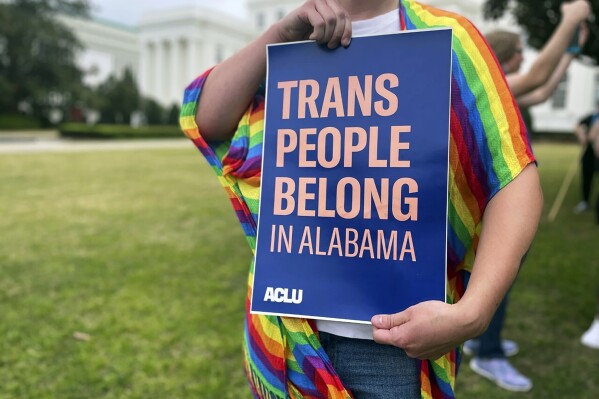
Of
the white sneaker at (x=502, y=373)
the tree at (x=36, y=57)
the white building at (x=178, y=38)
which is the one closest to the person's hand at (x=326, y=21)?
the white sneaker at (x=502, y=373)

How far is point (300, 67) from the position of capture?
3.45 feet

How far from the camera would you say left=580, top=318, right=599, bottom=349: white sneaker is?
3332 mm

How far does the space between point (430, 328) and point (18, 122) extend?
38.6m

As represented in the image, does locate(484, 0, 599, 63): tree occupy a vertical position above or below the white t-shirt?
above

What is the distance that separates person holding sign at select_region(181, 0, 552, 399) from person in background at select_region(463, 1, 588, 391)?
1.32 metres

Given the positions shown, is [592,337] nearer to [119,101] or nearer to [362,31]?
[362,31]

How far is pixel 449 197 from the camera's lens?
3.31 ft

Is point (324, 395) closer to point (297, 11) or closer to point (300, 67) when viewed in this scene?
point (300, 67)

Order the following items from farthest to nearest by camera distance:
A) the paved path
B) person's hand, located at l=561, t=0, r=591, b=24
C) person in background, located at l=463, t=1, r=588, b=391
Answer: the paved path < person in background, located at l=463, t=1, r=588, b=391 < person's hand, located at l=561, t=0, r=591, b=24

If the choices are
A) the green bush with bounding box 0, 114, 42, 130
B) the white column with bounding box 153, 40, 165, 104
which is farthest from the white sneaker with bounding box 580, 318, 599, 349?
the white column with bounding box 153, 40, 165, 104

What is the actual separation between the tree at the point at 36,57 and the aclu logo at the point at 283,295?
4059cm

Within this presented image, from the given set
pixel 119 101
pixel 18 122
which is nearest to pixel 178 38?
pixel 119 101

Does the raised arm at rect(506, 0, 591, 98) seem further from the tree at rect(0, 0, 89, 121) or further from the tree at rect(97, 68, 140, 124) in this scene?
the tree at rect(97, 68, 140, 124)

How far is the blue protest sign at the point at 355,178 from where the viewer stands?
96 centimetres
